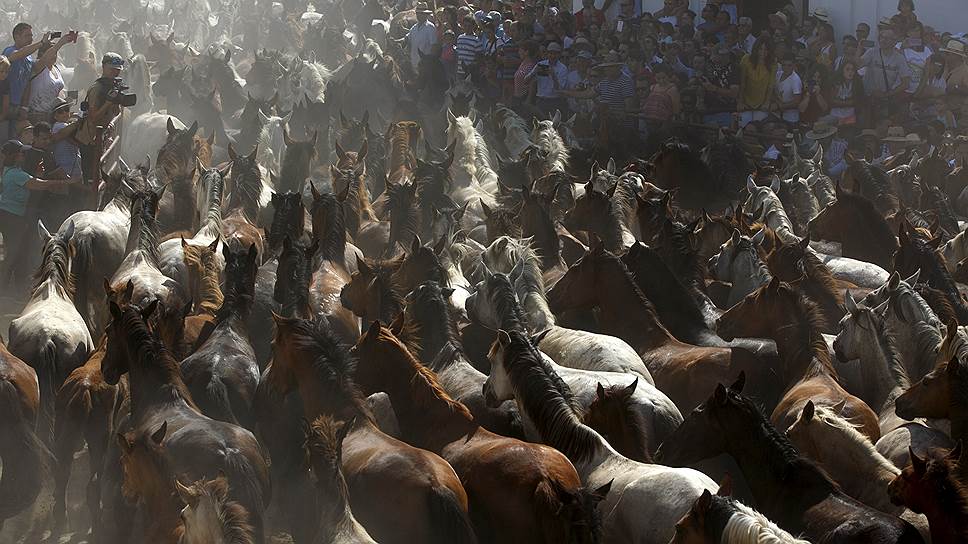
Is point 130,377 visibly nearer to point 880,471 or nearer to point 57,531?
point 57,531

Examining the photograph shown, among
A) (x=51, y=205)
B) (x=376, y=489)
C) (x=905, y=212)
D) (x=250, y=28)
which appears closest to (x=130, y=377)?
(x=376, y=489)

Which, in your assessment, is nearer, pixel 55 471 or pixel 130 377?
pixel 130 377

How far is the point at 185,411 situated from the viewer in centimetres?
595

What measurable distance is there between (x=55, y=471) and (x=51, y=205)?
5122 millimetres

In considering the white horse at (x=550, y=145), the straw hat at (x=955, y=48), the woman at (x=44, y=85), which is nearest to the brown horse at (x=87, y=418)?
the white horse at (x=550, y=145)

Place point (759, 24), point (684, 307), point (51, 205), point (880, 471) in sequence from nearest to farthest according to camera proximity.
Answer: point (880, 471)
point (684, 307)
point (51, 205)
point (759, 24)

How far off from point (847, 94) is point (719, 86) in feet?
5.87

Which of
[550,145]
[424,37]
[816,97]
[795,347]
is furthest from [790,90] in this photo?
[424,37]

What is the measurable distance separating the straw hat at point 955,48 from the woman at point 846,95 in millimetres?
903

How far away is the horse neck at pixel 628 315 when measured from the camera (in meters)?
7.54

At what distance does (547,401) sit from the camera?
575 cm

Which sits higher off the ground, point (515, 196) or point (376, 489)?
point (376, 489)

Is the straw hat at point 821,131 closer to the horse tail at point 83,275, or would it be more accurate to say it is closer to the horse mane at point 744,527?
the horse tail at point 83,275

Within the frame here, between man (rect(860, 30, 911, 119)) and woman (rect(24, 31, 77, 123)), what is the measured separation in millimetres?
8970
